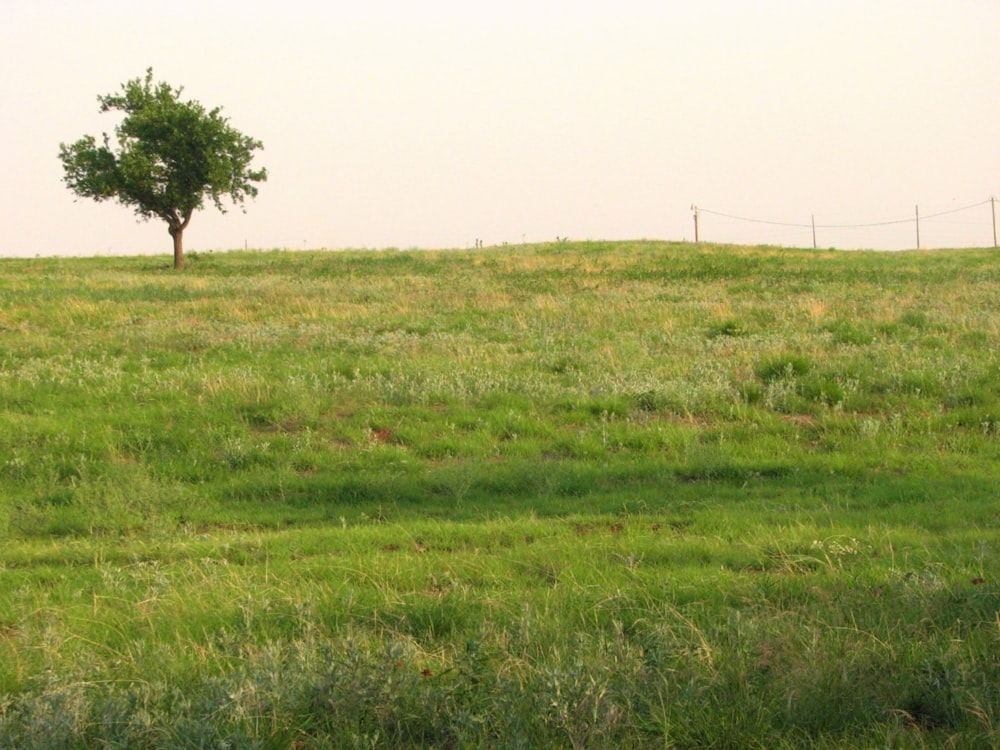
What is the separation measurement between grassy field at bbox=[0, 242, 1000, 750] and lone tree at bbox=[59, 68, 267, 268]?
22.2m

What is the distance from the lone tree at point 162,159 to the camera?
123ft

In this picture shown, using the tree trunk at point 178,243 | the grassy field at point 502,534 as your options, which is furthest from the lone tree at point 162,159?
the grassy field at point 502,534

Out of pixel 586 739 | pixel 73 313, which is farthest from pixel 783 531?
pixel 73 313

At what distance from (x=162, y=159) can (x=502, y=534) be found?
36.4 metres

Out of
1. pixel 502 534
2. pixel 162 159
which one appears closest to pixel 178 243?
pixel 162 159

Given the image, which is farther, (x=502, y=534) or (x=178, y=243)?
(x=178, y=243)

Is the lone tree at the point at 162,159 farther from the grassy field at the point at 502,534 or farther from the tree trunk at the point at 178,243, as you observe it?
the grassy field at the point at 502,534

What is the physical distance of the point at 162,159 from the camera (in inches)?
1500

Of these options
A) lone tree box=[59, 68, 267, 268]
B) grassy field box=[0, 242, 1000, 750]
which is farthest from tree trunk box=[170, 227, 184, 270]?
grassy field box=[0, 242, 1000, 750]

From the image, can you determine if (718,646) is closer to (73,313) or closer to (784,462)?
(784,462)

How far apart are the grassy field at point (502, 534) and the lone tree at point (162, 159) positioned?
2215 cm

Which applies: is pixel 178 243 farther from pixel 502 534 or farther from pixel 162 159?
pixel 502 534

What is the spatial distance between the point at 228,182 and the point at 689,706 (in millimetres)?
38542

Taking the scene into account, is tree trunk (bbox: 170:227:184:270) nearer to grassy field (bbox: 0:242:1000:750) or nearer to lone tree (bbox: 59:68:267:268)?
lone tree (bbox: 59:68:267:268)
